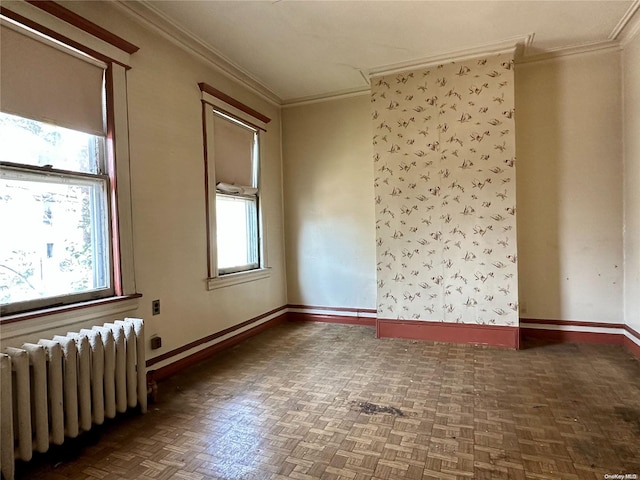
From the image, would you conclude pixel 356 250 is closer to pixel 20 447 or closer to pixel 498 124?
pixel 498 124

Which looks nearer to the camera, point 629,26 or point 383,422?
point 383,422

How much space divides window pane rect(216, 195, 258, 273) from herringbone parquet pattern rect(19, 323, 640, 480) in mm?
1140

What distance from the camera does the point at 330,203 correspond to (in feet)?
16.1

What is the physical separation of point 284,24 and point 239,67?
1.02 m

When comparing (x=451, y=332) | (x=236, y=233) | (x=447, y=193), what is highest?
(x=447, y=193)

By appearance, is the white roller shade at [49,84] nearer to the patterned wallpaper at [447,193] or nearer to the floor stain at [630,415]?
the patterned wallpaper at [447,193]

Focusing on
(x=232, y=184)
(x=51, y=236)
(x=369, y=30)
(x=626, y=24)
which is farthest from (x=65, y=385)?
(x=626, y=24)

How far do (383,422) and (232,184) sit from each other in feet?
9.66

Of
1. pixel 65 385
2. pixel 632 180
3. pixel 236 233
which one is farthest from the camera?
pixel 236 233

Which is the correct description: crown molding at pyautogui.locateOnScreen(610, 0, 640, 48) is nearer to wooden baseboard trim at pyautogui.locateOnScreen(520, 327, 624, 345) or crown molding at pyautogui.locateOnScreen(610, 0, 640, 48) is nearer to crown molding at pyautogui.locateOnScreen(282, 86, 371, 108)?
crown molding at pyautogui.locateOnScreen(282, 86, 371, 108)

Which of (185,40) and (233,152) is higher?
(185,40)

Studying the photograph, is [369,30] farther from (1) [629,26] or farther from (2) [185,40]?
(1) [629,26]

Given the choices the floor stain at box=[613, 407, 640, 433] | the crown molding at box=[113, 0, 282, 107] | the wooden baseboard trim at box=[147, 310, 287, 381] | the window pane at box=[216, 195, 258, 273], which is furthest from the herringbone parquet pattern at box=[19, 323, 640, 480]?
the crown molding at box=[113, 0, 282, 107]

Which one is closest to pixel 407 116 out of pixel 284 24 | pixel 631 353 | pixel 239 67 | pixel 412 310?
pixel 284 24
